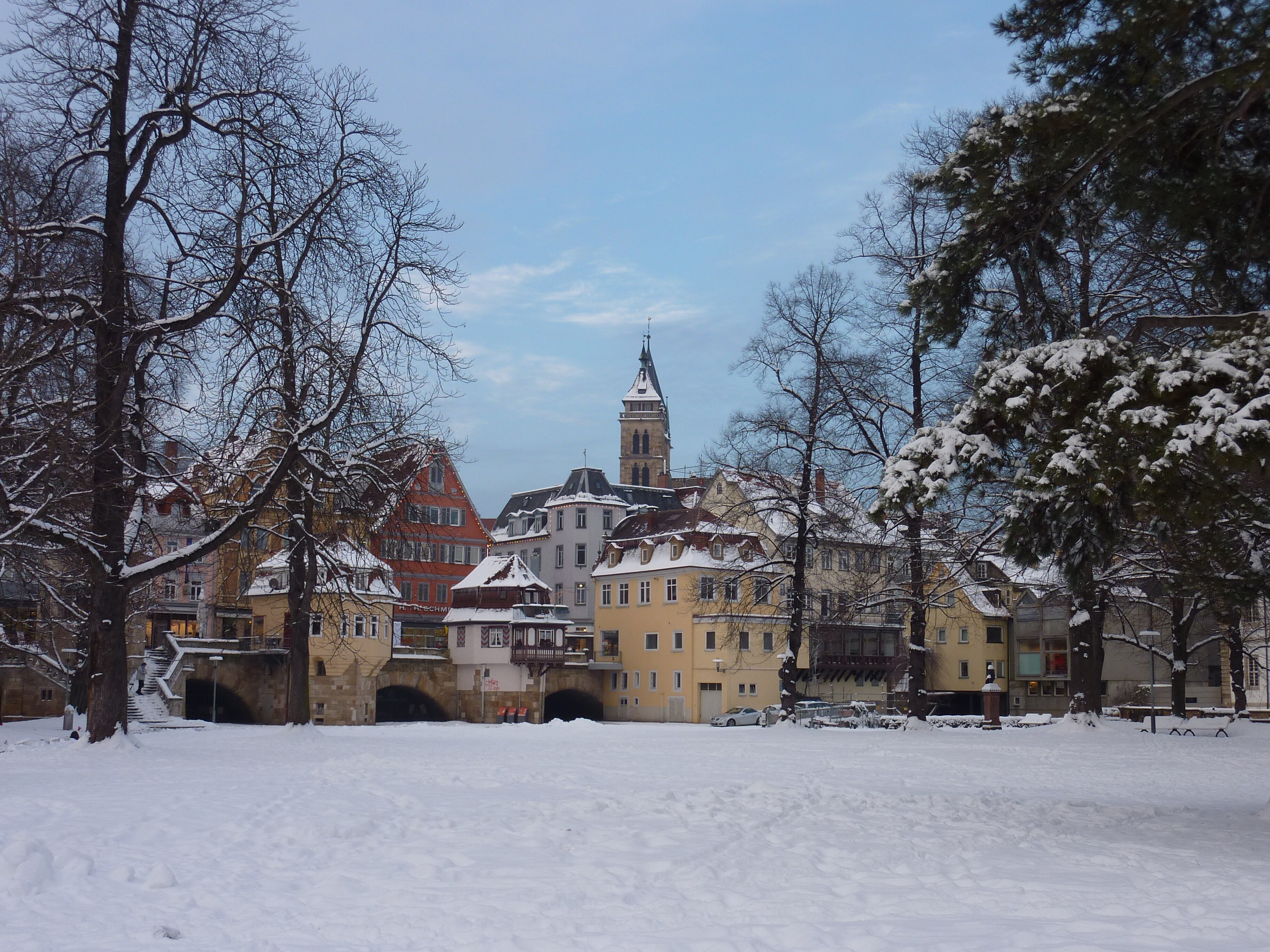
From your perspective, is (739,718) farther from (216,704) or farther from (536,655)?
(216,704)

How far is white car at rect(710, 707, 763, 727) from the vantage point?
184ft

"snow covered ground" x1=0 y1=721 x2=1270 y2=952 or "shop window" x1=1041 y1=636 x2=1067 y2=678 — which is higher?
"snow covered ground" x1=0 y1=721 x2=1270 y2=952

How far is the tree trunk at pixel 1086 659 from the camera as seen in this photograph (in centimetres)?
2800

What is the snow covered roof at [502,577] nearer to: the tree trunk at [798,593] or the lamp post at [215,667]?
the lamp post at [215,667]

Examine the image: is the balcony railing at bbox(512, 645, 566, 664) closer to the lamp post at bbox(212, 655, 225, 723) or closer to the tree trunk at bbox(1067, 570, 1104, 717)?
the lamp post at bbox(212, 655, 225, 723)

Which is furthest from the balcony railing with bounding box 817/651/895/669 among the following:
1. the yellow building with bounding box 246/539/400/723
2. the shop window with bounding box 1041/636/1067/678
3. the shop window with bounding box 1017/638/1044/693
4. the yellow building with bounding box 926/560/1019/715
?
the yellow building with bounding box 246/539/400/723

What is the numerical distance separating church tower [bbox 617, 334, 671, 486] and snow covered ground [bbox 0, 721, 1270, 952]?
111 metres

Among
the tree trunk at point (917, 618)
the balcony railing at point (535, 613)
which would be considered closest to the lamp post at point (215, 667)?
the balcony railing at point (535, 613)

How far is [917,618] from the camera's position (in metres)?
30.1

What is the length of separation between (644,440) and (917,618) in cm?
10017

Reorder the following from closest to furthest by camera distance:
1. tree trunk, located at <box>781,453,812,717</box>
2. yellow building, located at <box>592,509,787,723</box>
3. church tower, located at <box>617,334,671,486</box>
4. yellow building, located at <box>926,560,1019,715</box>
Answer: tree trunk, located at <box>781,453,812,717</box>
yellow building, located at <box>592,509,787,723</box>
yellow building, located at <box>926,560,1019,715</box>
church tower, located at <box>617,334,671,486</box>

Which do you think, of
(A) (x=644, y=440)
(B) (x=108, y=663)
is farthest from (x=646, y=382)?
(B) (x=108, y=663)

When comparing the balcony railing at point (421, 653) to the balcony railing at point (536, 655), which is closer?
the balcony railing at point (421, 653)

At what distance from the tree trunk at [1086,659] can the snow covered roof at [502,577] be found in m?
41.0
